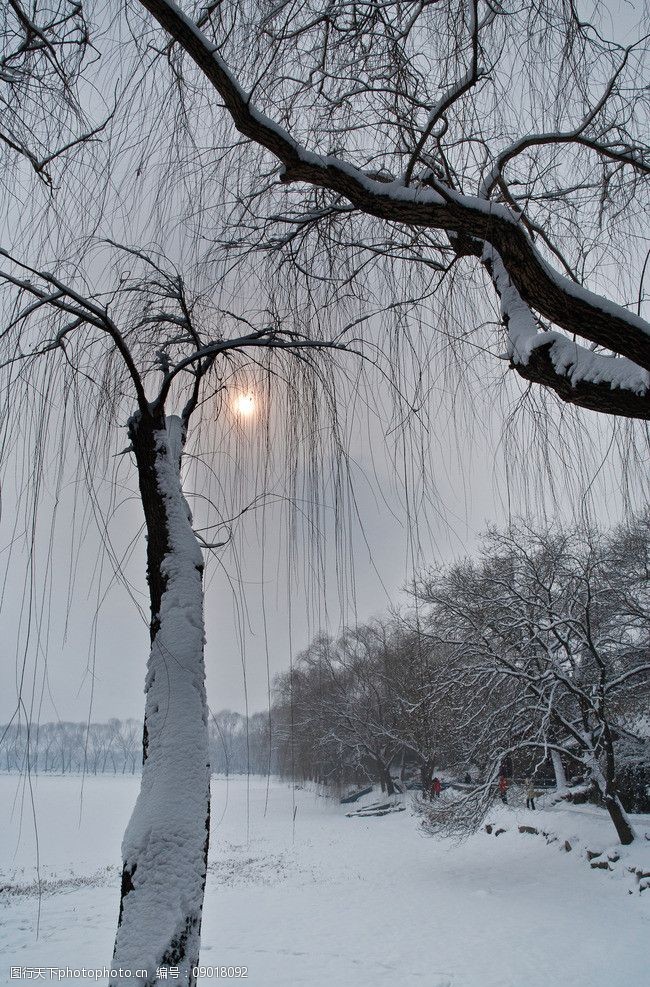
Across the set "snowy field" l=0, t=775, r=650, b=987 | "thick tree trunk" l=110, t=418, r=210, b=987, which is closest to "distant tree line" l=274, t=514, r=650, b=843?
"snowy field" l=0, t=775, r=650, b=987

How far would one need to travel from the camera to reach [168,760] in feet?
7.28

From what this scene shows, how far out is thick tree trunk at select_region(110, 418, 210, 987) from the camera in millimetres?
1940

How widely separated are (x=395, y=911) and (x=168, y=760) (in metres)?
11.6

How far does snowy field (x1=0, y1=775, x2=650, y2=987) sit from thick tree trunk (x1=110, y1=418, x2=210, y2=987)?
0.44m

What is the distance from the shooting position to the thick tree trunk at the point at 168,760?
1.94 metres

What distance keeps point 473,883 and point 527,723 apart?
131 inches

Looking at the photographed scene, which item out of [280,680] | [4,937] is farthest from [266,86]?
[4,937]

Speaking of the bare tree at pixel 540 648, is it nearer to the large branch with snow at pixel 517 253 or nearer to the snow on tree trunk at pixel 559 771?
the snow on tree trunk at pixel 559 771

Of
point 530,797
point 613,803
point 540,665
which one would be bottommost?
point 530,797

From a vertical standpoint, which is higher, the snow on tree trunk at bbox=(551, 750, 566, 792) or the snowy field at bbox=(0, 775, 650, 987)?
the snow on tree trunk at bbox=(551, 750, 566, 792)

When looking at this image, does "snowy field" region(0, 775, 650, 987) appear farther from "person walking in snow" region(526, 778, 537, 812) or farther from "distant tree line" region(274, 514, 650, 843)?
"distant tree line" region(274, 514, 650, 843)

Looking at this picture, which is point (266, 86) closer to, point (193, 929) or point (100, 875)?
point (193, 929)

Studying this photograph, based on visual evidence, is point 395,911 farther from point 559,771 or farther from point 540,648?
point 559,771

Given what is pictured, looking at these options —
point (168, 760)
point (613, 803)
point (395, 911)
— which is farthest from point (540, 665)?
point (168, 760)
